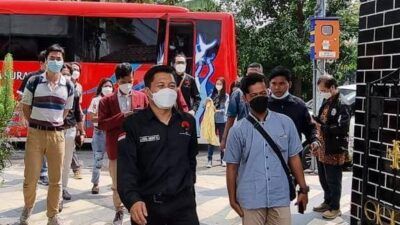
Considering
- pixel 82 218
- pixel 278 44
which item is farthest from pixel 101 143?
pixel 278 44

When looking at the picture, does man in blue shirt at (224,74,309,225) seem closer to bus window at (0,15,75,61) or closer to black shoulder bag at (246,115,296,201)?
black shoulder bag at (246,115,296,201)

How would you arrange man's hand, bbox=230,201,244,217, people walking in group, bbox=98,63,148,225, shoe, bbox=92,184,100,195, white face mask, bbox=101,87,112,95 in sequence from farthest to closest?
1. white face mask, bbox=101,87,112,95
2. shoe, bbox=92,184,100,195
3. people walking in group, bbox=98,63,148,225
4. man's hand, bbox=230,201,244,217

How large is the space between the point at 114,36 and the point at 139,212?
9.45 metres

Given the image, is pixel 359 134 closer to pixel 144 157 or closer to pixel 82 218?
pixel 144 157

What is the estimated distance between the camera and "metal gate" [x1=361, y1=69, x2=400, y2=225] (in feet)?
9.43

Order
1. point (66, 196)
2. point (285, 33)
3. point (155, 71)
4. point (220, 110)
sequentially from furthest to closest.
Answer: point (285, 33) → point (220, 110) → point (66, 196) → point (155, 71)

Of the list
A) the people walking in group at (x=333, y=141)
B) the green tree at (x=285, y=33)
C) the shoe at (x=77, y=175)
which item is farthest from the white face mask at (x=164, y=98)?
the green tree at (x=285, y=33)

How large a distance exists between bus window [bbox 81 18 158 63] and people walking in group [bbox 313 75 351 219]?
6.43 meters

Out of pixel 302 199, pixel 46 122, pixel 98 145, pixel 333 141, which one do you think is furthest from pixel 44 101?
pixel 333 141

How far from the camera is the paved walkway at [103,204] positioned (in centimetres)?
591

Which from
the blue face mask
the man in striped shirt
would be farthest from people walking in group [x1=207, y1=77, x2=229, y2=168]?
the blue face mask

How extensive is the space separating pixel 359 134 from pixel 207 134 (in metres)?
7.08

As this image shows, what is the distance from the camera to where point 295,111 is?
186 inches

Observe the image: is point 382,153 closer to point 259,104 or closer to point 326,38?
point 259,104
